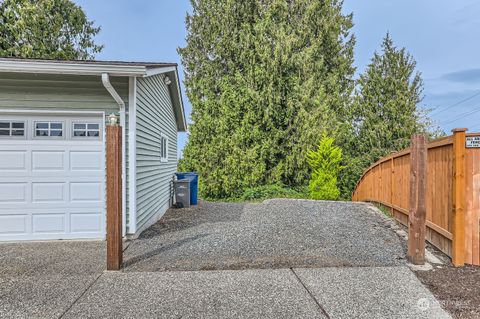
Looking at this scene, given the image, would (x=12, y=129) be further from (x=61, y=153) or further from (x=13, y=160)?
(x=61, y=153)

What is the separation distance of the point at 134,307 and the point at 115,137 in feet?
7.38

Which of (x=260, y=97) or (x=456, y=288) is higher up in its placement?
(x=260, y=97)

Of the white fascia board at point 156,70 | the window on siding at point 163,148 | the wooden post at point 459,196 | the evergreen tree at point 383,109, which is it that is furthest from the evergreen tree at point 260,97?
the wooden post at point 459,196

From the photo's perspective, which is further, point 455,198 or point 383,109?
point 383,109

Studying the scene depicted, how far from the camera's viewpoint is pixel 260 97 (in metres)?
15.8

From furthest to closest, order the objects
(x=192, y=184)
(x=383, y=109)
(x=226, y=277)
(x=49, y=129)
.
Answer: (x=383, y=109) → (x=192, y=184) → (x=49, y=129) → (x=226, y=277)

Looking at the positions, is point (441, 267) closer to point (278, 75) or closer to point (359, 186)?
point (359, 186)

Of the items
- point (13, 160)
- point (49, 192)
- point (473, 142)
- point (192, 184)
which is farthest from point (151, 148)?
point (473, 142)

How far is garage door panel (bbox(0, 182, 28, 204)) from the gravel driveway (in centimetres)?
230

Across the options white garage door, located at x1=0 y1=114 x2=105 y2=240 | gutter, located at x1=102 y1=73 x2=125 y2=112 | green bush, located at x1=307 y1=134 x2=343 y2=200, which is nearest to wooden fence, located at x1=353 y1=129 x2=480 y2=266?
gutter, located at x1=102 y1=73 x2=125 y2=112

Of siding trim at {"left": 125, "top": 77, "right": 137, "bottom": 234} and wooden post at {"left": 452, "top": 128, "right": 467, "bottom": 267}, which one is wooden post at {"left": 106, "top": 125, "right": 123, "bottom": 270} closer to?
siding trim at {"left": 125, "top": 77, "right": 137, "bottom": 234}

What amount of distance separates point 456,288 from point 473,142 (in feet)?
6.50

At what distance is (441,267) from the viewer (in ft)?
14.5

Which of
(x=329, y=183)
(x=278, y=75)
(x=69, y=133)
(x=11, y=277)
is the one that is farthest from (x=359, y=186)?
(x=11, y=277)
